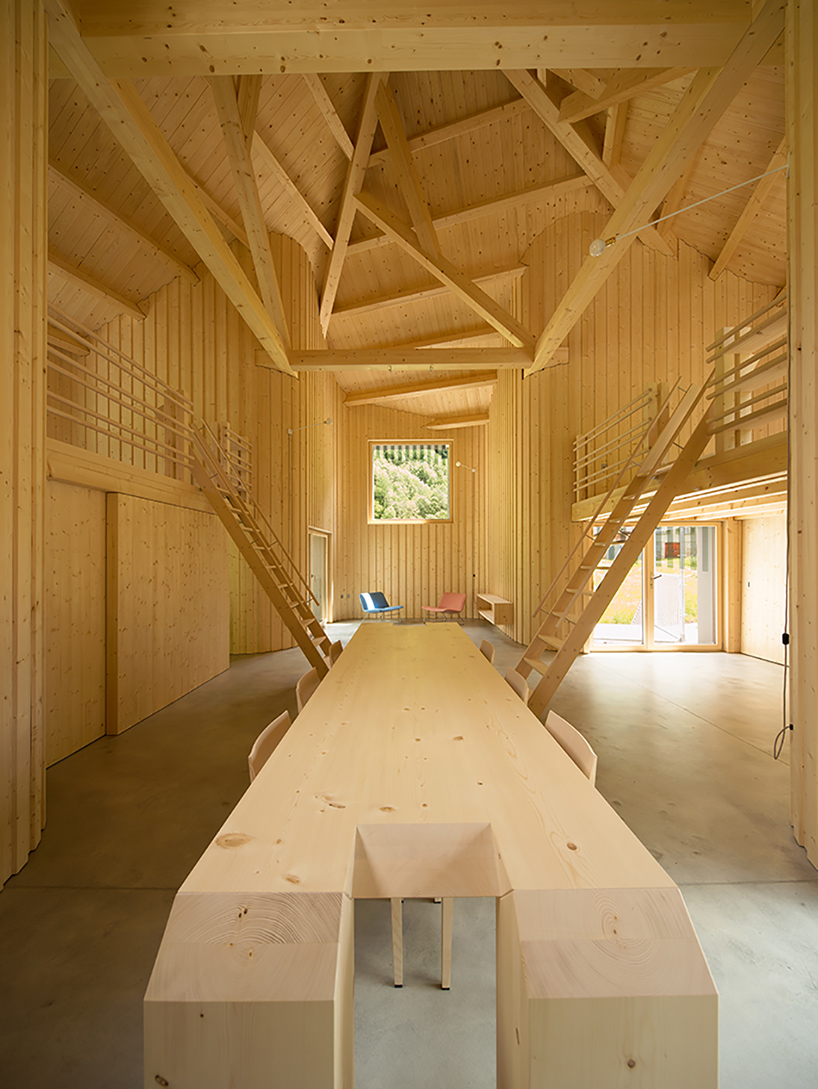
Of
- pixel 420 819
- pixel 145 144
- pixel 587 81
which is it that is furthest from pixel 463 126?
pixel 420 819

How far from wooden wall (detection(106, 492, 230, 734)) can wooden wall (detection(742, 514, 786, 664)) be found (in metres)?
6.68

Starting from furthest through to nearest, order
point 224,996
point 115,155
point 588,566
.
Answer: point 115,155 → point 588,566 → point 224,996

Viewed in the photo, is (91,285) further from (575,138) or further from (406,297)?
(575,138)

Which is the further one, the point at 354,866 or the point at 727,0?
the point at 727,0

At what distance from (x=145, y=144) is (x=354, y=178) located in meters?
3.31

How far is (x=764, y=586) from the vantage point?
689 cm

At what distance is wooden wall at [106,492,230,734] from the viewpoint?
4105 millimetres

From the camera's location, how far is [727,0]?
2.81 meters

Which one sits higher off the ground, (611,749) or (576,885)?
(576,885)

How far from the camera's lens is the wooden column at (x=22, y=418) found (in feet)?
7.32

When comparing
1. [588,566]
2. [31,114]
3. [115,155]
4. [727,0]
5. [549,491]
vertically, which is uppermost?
[115,155]

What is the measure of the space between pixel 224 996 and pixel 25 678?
6.83ft

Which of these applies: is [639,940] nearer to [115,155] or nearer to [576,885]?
[576,885]

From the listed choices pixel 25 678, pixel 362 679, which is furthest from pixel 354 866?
pixel 25 678
